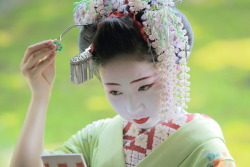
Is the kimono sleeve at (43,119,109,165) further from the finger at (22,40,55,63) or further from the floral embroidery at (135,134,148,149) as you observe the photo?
the finger at (22,40,55,63)

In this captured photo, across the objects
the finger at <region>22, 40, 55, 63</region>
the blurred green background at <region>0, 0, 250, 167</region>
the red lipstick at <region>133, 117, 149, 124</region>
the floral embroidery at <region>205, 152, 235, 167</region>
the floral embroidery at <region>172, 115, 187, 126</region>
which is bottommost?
the blurred green background at <region>0, 0, 250, 167</region>

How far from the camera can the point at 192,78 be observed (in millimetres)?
2805

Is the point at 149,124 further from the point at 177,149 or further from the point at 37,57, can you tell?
the point at 37,57

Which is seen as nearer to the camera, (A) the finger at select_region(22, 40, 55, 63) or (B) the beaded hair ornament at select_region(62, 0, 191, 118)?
(B) the beaded hair ornament at select_region(62, 0, 191, 118)

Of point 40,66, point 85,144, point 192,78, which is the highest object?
point 40,66

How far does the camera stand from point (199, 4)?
302 cm

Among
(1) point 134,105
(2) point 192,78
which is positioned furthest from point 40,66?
(2) point 192,78

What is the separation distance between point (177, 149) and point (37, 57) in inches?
16.7

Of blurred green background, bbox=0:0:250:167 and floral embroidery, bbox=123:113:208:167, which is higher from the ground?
floral embroidery, bbox=123:113:208:167

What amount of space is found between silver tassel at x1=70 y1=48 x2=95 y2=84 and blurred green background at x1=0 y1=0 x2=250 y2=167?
4.71 feet

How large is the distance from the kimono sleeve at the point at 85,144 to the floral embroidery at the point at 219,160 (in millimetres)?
371

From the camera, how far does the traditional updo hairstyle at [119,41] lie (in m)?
1.10

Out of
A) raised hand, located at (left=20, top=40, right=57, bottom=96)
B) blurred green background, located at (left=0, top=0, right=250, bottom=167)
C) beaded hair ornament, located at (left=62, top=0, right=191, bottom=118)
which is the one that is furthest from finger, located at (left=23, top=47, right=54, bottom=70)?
blurred green background, located at (left=0, top=0, right=250, bottom=167)

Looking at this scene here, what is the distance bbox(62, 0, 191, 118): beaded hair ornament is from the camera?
3.62 ft
